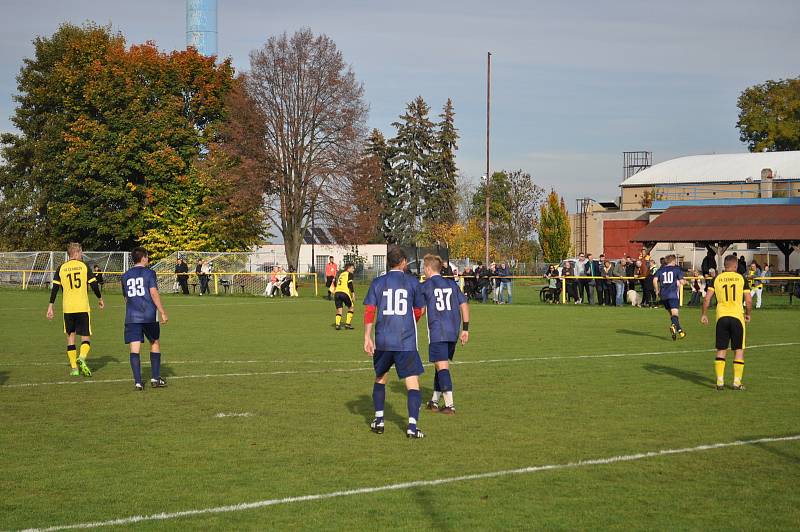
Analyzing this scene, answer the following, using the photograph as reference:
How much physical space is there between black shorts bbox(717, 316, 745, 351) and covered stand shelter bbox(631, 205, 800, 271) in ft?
121

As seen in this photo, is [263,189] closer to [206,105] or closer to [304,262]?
[206,105]

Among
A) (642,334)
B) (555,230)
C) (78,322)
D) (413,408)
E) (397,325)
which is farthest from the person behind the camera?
(555,230)

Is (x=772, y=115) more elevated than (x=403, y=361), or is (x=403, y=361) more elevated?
(x=772, y=115)

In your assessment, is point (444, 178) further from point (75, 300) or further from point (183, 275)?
point (75, 300)

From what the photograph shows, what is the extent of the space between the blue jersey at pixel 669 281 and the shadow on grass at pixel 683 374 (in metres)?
5.69

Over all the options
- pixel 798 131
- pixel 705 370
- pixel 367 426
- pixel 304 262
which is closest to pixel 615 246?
pixel 798 131

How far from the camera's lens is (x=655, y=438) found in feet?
32.4

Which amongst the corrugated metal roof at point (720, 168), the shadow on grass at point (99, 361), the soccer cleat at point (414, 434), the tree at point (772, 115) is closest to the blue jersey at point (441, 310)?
the soccer cleat at point (414, 434)

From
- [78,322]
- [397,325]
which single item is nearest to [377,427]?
[397,325]

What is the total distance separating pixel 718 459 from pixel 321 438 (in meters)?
3.84

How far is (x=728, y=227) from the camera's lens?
51.2 m

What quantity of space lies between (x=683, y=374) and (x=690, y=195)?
6534 centimetres

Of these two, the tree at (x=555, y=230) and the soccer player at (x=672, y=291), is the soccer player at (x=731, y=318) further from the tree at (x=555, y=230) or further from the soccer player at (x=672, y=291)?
the tree at (x=555, y=230)

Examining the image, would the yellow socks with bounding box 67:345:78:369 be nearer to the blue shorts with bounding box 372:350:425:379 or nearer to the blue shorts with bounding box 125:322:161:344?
the blue shorts with bounding box 125:322:161:344
